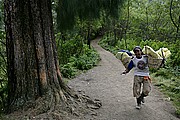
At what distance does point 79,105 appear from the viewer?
4785 millimetres

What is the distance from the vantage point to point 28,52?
14.0 feet

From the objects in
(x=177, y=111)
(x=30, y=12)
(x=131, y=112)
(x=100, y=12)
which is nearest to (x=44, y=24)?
(x=30, y=12)

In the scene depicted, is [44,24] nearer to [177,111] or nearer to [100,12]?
[100,12]

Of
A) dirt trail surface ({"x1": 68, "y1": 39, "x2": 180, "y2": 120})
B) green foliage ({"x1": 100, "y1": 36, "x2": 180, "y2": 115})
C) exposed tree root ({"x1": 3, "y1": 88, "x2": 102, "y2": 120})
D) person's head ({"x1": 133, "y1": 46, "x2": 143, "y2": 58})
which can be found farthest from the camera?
green foliage ({"x1": 100, "y1": 36, "x2": 180, "y2": 115})

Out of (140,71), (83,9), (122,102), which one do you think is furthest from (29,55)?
(122,102)

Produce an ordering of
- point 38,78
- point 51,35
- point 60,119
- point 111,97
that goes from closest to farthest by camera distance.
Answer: point 60,119 → point 38,78 → point 51,35 → point 111,97

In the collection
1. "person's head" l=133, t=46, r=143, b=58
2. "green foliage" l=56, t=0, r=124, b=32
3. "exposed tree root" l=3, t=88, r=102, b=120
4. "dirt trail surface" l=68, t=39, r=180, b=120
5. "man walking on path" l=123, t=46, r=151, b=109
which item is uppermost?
"green foliage" l=56, t=0, r=124, b=32

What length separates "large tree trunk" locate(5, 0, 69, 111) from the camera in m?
4.20

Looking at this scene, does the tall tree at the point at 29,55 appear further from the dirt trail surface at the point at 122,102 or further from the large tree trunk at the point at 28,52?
the dirt trail surface at the point at 122,102

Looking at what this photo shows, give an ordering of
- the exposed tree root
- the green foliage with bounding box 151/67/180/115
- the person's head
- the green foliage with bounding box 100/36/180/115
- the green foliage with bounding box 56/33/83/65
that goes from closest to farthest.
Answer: the exposed tree root
the person's head
the green foliage with bounding box 151/67/180/115
the green foliage with bounding box 100/36/180/115
the green foliage with bounding box 56/33/83/65

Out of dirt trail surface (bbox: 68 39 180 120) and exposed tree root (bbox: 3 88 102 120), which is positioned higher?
exposed tree root (bbox: 3 88 102 120)

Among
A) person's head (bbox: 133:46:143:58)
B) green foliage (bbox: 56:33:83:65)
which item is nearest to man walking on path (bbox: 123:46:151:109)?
person's head (bbox: 133:46:143:58)

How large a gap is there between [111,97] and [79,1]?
278cm

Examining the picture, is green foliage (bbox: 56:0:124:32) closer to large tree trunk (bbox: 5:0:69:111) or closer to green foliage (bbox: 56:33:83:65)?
large tree trunk (bbox: 5:0:69:111)
